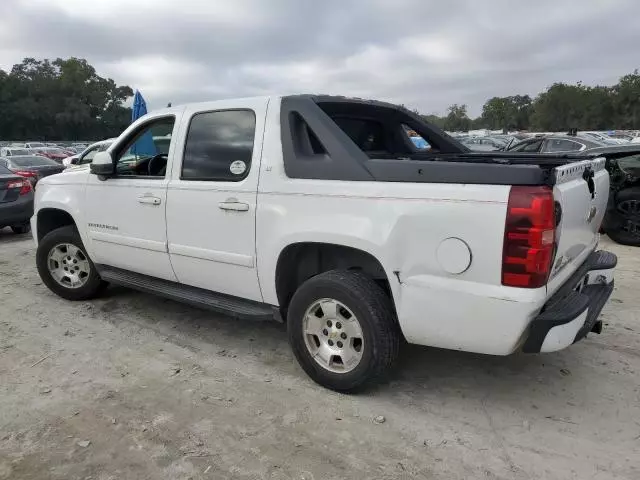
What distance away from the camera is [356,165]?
120 inches

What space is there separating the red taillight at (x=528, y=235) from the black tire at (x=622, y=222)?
5889 millimetres

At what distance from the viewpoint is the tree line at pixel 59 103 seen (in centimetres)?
7950

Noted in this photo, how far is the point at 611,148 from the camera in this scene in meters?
7.72

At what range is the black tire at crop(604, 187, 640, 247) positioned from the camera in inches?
293

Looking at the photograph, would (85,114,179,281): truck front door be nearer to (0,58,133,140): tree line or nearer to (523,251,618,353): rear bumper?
(523,251,618,353): rear bumper

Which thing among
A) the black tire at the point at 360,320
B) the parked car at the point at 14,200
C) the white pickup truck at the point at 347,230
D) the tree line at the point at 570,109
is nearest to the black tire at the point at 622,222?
the white pickup truck at the point at 347,230

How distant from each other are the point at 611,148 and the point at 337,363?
6.46 meters

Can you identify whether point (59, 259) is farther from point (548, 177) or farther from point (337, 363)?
point (548, 177)

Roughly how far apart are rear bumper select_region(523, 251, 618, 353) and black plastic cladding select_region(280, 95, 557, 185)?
70 centimetres

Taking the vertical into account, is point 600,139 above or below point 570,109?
below

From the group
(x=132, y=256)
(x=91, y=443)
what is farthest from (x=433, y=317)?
(x=132, y=256)

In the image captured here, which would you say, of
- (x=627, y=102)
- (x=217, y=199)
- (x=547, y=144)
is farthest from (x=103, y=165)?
(x=627, y=102)

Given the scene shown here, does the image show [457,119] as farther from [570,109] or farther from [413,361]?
[413,361]

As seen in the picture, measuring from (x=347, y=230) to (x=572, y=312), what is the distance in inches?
50.0
